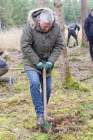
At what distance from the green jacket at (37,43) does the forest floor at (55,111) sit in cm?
105

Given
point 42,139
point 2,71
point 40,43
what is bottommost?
point 2,71

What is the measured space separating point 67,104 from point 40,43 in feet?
7.60

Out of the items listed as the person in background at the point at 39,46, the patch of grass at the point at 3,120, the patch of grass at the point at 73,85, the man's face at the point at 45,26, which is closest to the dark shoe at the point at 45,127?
the person in background at the point at 39,46

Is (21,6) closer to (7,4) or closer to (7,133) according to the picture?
(7,4)

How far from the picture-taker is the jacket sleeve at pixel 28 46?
21.0 feet

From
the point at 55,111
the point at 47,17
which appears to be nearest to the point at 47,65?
the point at 47,17

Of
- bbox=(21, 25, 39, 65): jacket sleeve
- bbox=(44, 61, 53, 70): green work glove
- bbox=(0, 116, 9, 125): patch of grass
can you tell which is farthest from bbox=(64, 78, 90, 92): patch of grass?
bbox=(21, 25, 39, 65): jacket sleeve

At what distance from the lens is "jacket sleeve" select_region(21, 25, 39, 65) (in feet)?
21.0

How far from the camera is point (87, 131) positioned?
22.0 ft

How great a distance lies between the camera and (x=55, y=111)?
7879 mm

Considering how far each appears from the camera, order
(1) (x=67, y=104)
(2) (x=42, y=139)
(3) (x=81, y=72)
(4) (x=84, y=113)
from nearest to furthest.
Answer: (2) (x=42, y=139) < (4) (x=84, y=113) < (1) (x=67, y=104) < (3) (x=81, y=72)

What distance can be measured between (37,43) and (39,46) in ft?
0.18

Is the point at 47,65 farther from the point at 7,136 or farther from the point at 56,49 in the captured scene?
the point at 7,136

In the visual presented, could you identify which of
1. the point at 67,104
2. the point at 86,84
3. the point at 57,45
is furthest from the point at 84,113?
the point at 86,84
